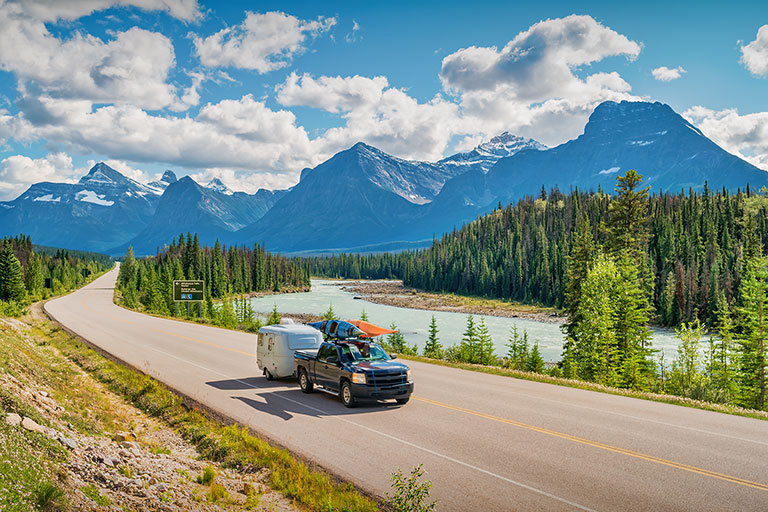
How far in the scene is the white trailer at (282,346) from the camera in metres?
19.8

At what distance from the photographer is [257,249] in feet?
528

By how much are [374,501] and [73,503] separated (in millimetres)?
4709

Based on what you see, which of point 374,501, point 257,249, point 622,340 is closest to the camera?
point 374,501

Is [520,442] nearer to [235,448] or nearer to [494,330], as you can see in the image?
[235,448]

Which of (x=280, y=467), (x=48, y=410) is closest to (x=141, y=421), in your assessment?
(x=48, y=410)

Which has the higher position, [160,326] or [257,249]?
[257,249]

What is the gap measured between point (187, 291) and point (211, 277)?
78.1 m

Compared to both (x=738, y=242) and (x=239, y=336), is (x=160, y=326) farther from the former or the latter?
(x=738, y=242)

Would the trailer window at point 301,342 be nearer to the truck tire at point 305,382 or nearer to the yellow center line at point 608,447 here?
the truck tire at point 305,382

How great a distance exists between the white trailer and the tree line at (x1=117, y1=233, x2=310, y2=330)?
38730mm

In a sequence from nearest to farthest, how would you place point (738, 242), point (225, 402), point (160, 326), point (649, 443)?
point (649, 443) → point (225, 402) → point (160, 326) → point (738, 242)

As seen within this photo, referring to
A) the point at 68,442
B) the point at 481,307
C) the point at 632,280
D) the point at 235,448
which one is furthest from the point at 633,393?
the point at 481,307

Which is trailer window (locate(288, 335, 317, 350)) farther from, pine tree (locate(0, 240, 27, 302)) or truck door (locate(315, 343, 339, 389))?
pine tree (locate(0, 240, 27, 302))

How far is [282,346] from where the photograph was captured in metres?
19.8
